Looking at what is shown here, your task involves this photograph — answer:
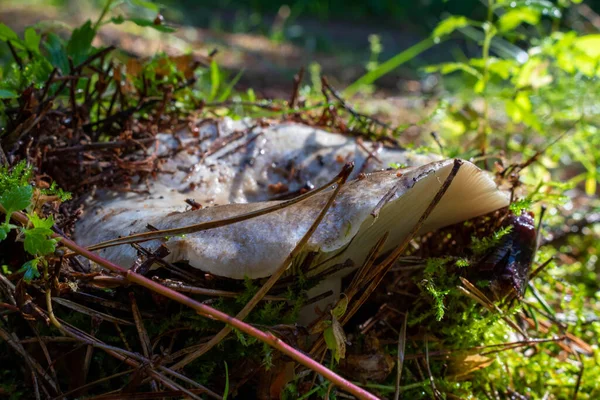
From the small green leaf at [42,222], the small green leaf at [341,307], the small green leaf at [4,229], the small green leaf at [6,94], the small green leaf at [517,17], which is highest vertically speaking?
the small green leaf at [517,17]

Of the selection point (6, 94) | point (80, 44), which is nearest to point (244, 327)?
point (6, 94)

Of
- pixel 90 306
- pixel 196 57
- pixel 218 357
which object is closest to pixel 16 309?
pixel 90 306

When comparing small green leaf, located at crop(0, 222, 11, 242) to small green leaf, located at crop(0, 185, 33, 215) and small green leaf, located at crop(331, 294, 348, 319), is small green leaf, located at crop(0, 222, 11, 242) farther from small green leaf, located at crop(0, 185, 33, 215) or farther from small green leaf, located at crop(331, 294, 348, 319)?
small green leaf, located at crop(331, 294, 348, 319)

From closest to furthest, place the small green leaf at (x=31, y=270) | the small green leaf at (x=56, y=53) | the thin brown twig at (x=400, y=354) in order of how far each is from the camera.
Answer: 1. the small green leaf at (x=31, y=270)
2. the thin brown twig at (x=400, y=354)
3. the small green leaf at (x=56, y=53)

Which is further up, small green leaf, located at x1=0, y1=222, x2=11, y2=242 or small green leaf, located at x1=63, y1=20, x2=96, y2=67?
small green leaf, located at x1=63, y1=20, x2=96, y2=67

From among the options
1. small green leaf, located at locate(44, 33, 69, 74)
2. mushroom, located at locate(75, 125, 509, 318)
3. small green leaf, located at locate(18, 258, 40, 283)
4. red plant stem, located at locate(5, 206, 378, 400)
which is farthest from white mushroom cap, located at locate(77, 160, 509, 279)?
small green leaf, located at locate(44, 33, 69, 74)

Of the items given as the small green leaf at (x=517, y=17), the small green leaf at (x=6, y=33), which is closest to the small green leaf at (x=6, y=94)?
the small green leaf at (x=6, y=33)

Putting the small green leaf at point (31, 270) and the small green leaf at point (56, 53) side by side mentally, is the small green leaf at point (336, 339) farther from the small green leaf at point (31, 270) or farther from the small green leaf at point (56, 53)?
the small green leaf at point (56, 53)

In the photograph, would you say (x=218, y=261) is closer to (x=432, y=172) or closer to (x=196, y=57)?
(x=432, y=172)
